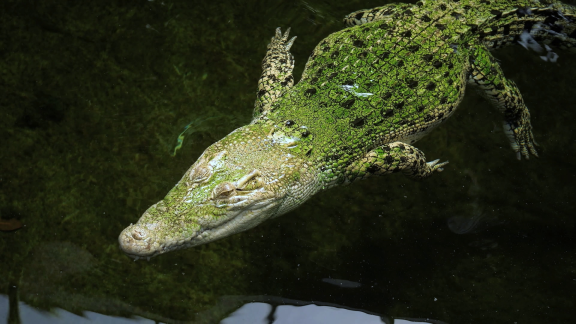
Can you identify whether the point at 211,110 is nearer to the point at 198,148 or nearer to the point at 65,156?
the point at 198,148

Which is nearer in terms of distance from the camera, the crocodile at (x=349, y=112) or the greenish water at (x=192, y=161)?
the crocodile at (x=349, y=112)

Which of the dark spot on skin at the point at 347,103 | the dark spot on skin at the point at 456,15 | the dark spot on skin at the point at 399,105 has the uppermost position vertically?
the dark spot on skin at the point at 456,15

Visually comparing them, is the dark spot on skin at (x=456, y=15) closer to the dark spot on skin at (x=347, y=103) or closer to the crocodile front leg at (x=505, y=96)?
the crocodile front leg at (x=505, y=96)

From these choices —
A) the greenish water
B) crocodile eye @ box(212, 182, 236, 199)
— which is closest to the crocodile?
crocodile eye @ box(212, 182, 236, 199)

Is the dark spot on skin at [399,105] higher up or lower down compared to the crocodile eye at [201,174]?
higher up

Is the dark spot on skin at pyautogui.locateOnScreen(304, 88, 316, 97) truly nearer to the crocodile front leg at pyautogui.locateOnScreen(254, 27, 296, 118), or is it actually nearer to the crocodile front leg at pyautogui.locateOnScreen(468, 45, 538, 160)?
the crocodile front leg at pyautogui.locateOnScreen(254, 27, 296, 118)

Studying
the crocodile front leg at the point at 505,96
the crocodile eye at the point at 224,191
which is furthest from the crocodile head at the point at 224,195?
the crocodile front leg at the point at 505,96

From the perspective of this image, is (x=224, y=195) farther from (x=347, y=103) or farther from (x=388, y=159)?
(x=388, y=159)
